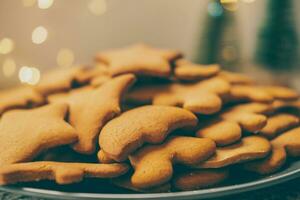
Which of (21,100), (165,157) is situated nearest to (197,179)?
(165,157)

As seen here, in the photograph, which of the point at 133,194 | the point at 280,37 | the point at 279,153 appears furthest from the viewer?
the point at 280,37

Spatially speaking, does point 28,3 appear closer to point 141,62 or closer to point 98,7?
point 98,7

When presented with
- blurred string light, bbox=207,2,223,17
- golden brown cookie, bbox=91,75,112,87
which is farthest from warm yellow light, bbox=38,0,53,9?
golden brown cookie, bbox=91,75,112,87

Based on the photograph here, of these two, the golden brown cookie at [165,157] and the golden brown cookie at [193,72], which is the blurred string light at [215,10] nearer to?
the golden brown cookie at [193,72]

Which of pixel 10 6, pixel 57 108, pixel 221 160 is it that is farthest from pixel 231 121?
pixel 10 6

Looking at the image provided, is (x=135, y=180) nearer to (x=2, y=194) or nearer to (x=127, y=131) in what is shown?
(x=127, y=131)

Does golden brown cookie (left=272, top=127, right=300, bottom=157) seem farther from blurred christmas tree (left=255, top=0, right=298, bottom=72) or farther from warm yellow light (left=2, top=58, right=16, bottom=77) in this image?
warm yellow light (left=2, top=58, right=16, bottom=77)
